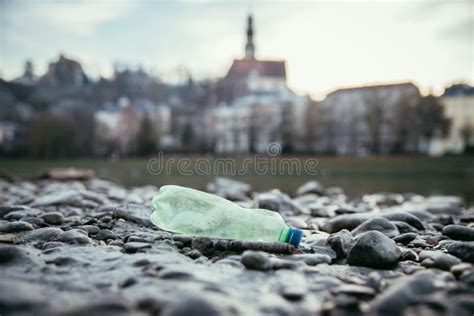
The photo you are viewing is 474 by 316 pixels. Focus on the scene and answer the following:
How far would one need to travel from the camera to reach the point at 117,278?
5.71ft

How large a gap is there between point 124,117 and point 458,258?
69.3 meters

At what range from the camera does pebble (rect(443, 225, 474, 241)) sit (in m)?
2.83

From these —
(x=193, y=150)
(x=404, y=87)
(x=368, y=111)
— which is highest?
(x=404, y=87)

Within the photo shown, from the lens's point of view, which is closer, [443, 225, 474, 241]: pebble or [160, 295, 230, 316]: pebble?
[160, 295, 230, 316]: pebble

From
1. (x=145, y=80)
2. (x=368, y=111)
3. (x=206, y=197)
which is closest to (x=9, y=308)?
(x=206, y=197)

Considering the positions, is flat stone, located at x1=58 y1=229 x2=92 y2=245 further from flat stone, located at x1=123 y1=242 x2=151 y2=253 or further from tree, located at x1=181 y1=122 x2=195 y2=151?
tree, located at x1=181 y1=122 x2=195 y2=151

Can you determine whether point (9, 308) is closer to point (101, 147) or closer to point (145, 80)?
point (101, 147)

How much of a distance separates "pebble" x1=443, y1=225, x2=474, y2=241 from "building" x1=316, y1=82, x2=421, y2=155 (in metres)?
41.2

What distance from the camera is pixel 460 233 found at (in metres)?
2.89

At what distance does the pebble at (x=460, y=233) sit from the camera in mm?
2831

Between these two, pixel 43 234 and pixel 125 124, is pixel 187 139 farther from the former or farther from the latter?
pixel 43 234

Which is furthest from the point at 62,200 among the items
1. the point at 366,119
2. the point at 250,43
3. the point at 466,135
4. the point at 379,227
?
the point at 250,43

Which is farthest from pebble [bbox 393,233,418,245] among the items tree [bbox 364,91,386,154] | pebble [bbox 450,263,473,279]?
tree [bbox 364,91,386,154]

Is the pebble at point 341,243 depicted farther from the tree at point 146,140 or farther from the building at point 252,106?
the building at point 252,106
